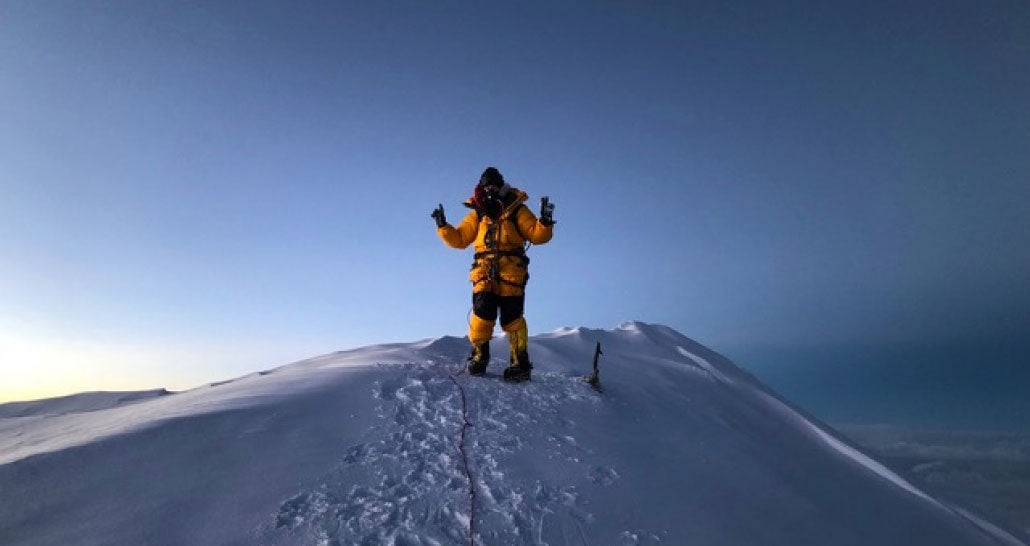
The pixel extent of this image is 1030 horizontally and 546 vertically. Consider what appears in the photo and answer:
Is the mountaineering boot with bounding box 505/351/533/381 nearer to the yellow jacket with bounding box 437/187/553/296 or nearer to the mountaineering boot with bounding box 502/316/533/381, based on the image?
the mountaineering boot with bounding box 502/316/533/381

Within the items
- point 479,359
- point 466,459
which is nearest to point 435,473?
point 466,459

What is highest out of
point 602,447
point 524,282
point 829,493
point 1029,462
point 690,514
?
point 524,282

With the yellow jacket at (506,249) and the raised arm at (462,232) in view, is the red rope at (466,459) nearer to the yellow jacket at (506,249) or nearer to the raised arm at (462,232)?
the yellow jacket at (506,249)

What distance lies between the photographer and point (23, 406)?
22.2ft

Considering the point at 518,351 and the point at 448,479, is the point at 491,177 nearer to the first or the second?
the point at 518,351

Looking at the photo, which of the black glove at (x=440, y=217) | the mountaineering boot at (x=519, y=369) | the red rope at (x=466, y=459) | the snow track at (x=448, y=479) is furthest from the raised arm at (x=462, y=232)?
the snow track at (x=448, y=479)

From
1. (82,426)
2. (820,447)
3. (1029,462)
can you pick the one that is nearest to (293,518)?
(82,426)

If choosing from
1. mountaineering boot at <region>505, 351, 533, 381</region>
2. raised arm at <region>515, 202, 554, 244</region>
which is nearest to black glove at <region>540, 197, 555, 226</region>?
raised arm at <region>515, 202, 554, 244</region>

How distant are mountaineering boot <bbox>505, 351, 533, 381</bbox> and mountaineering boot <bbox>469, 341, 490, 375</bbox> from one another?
1.17 feet

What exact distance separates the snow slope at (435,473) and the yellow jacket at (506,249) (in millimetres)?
1209

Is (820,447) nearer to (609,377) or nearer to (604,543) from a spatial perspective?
(609,377)

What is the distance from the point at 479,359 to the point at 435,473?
2.69m

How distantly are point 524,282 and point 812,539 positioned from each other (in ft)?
12.8

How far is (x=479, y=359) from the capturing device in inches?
250
